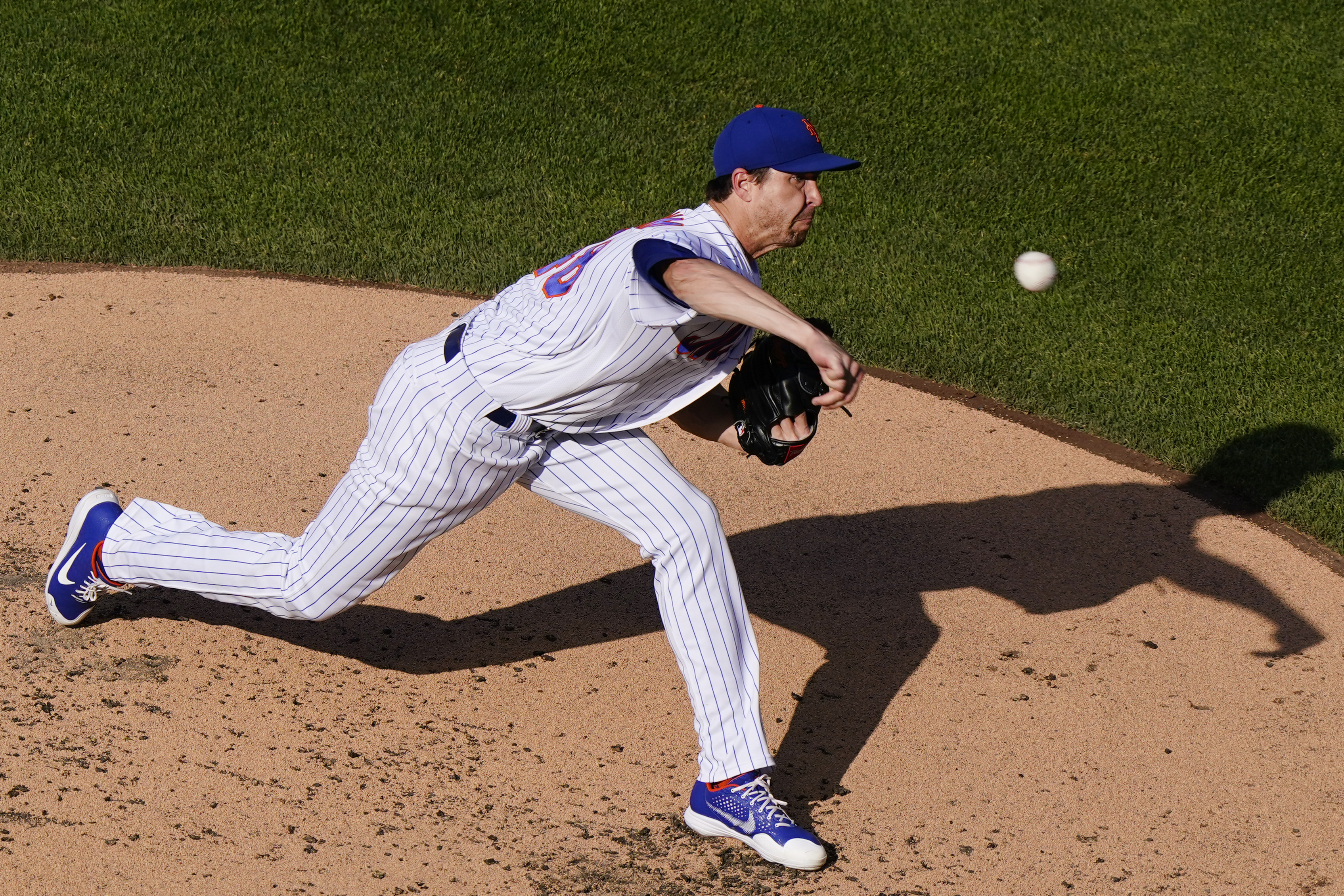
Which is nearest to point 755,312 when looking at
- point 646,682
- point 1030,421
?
point 646,682

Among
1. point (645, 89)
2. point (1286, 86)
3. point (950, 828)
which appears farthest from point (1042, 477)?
point (1286, 86)

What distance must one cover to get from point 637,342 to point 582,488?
0.53 meters

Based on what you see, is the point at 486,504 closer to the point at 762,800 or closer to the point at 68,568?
the point at 762,800

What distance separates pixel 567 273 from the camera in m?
3.50

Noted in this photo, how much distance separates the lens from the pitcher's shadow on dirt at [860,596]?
14.1ft

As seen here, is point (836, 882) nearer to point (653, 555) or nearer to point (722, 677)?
point (722, 677)

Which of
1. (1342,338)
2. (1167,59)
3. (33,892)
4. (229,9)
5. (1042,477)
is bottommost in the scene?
(33,892)

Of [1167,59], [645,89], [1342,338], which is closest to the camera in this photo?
[1342,338]

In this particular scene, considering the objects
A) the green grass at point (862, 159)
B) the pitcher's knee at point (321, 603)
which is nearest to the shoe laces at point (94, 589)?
the pitcher's knee at point (321, 603)

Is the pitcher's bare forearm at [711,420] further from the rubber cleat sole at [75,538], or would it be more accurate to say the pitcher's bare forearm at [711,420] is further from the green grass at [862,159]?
the green grass at [862,159]

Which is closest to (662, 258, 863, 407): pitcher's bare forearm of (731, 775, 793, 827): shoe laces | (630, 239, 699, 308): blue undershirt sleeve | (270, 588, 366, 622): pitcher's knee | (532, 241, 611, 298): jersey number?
(630, 239, 699, 308): blue undershirt sleeve

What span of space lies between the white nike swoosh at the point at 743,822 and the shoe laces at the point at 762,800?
0.03 meters

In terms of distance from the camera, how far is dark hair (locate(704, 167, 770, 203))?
134 inches

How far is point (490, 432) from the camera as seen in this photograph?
351 cm
